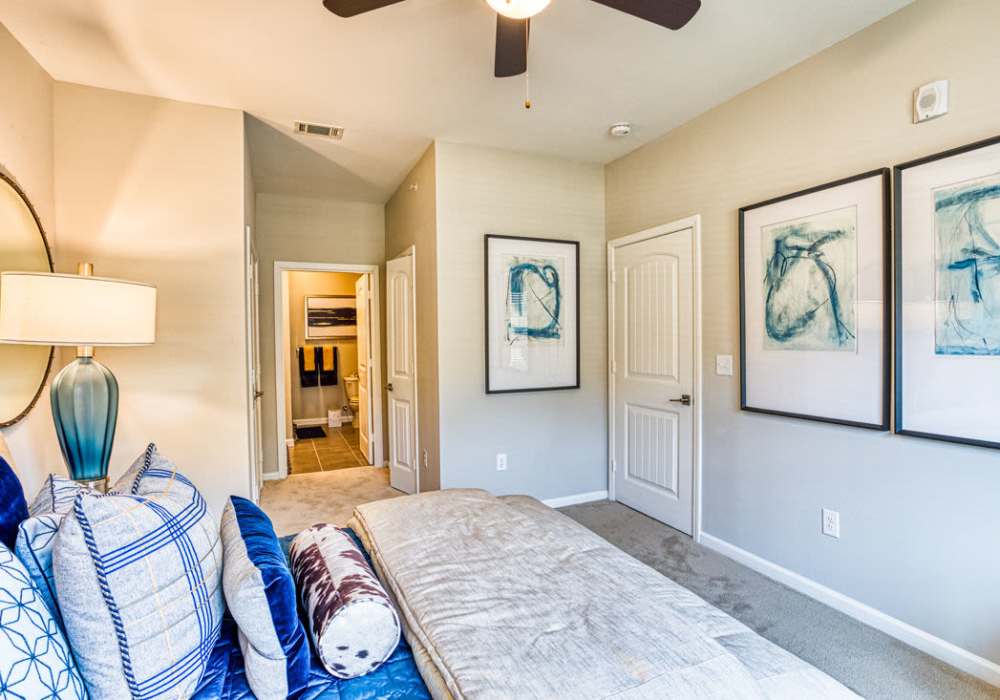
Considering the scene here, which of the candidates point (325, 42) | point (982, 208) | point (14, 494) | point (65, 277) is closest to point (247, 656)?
point (14, 494)

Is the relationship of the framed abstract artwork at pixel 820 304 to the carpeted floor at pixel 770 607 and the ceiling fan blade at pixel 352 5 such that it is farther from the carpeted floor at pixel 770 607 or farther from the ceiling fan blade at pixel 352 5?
the ceiling fan blade at pixel 352 5

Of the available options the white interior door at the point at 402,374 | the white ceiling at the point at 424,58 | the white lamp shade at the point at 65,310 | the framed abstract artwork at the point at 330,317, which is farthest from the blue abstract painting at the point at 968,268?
the framed abstract artwork at the point at 330,317

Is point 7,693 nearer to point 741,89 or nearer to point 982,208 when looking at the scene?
point 982,208

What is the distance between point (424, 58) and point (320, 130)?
1.16 metres

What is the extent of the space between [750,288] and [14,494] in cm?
306

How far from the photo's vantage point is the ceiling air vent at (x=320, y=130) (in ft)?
10.5

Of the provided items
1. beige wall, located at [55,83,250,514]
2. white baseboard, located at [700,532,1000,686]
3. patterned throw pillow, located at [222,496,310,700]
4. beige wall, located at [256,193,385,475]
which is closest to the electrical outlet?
white baseboard, located at [700,532,1000,686]

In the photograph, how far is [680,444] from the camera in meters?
3.26

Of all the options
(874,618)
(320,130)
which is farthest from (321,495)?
(874,618)

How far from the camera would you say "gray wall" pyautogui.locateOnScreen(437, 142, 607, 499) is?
3.47 meters

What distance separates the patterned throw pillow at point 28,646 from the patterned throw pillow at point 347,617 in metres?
0.41

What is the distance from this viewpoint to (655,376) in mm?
3473

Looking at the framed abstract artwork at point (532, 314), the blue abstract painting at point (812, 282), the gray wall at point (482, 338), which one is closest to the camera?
the blue abstract painting at point (812, 282)

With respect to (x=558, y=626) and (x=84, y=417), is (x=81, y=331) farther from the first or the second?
(x=558, y=626)
